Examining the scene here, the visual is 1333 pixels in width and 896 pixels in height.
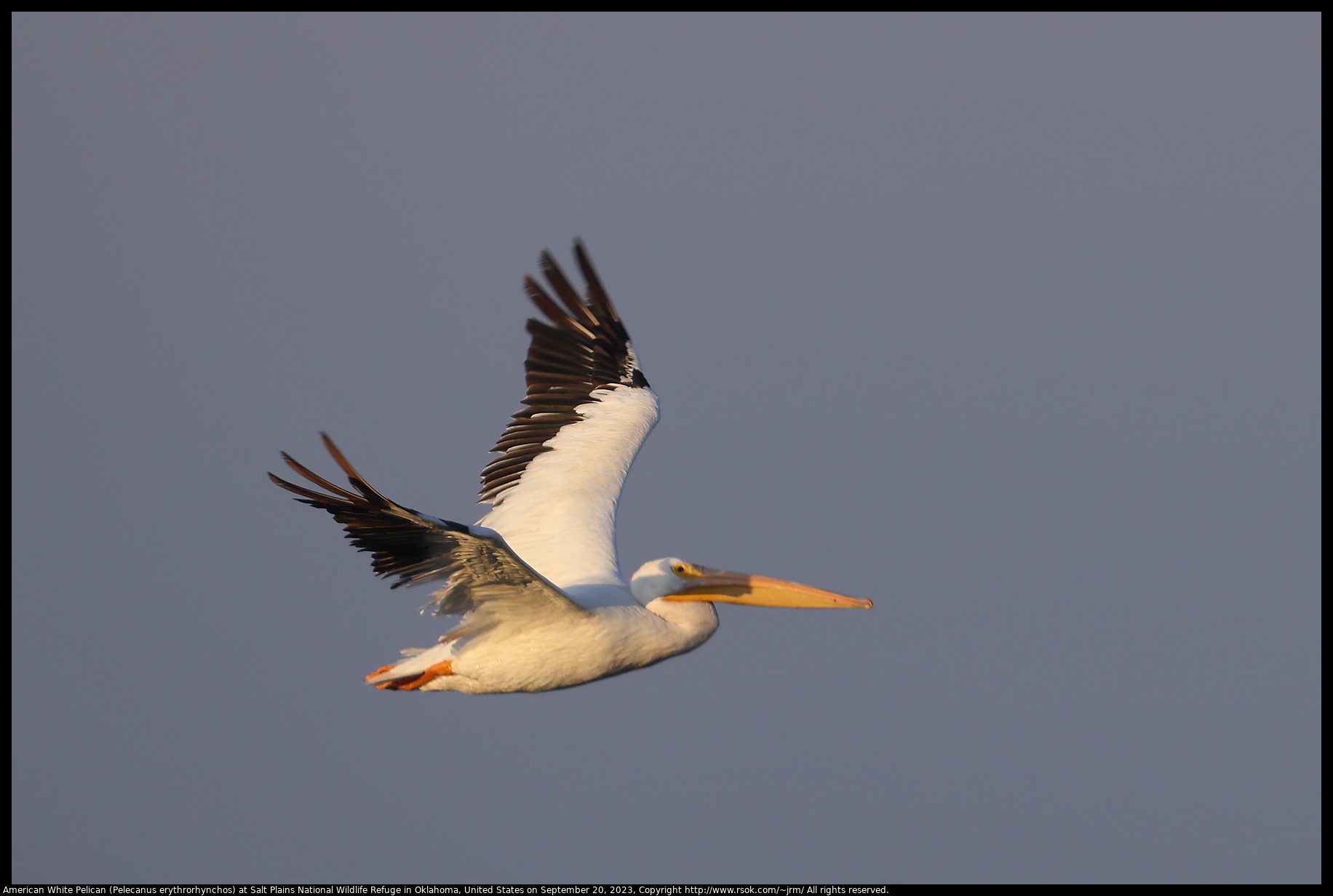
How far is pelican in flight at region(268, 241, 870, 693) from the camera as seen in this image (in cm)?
663

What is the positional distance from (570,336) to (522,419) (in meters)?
0.91

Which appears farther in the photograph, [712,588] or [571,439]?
[571,439]

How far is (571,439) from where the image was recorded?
9992 millimetres

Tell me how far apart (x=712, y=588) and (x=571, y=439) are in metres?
2.11

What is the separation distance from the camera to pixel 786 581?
28.1 ft

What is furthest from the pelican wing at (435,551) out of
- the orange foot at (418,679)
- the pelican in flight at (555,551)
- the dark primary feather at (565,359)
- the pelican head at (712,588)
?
the dark primary feather at (565,359)

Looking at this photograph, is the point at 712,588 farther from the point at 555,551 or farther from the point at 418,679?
the point at 418,679

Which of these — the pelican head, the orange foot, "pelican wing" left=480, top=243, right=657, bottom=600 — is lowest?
the orange foot

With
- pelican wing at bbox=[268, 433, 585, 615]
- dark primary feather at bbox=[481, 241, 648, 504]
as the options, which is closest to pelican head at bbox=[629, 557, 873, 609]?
pelican wing at bbox=[268, 433, 585, 615]

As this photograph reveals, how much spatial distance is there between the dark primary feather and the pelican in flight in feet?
0.04

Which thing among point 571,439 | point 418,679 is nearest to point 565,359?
point 571,439

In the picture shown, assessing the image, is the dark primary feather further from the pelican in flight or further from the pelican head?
the pelican head

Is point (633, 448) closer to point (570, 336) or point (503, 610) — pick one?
point (570, 336)
